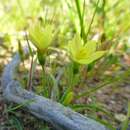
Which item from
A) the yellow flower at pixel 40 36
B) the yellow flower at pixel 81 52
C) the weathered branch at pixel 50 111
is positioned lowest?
the weathered branch at pixel 50 111

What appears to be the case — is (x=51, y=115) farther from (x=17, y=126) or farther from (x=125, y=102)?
(x=125, y=102)

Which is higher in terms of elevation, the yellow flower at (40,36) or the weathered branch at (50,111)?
the yellow flower at (40,36)

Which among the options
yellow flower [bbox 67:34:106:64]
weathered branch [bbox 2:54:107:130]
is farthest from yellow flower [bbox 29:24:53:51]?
weathered branch [bbox 2:54:107:130]

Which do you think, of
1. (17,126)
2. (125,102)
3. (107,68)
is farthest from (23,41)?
(17,126)

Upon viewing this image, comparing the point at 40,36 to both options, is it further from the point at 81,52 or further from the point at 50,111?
the point at 50,111

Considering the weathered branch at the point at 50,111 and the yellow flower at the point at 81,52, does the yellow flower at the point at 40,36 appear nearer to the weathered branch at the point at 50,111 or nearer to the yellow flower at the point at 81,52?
the yellow flower at the point at 81,52

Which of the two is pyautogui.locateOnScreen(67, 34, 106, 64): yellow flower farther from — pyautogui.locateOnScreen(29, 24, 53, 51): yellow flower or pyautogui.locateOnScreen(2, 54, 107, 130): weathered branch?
pyautogui.locateOnScreen(2, 54, 107, 130): weathered branch

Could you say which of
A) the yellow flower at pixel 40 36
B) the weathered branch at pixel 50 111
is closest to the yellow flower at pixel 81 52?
the yellow flower at pixel 40 36
